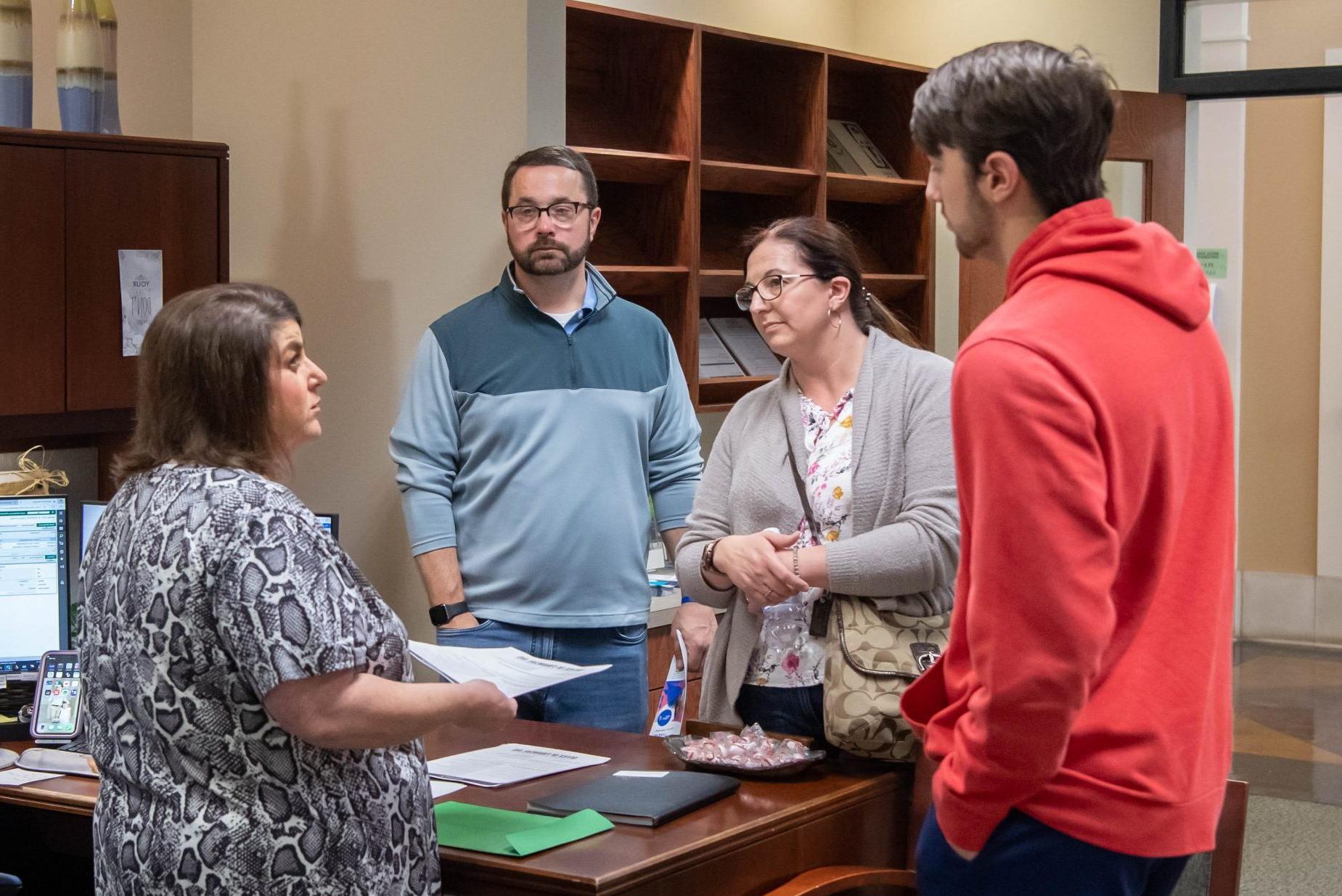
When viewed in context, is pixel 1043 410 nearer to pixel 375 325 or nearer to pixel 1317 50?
pixel 375 325

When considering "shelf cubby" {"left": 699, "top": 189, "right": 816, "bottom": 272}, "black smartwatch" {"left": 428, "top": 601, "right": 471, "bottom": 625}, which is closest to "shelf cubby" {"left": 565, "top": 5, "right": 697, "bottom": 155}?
"shelf cubby" {"left": 699, "top": 189, "right": 816, "bottom": 272}

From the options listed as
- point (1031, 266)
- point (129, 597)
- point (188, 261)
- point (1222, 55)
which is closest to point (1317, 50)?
point (1222, 55)

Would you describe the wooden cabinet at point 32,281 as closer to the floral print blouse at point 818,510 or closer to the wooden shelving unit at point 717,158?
the wooden shelving unit at point 717,158

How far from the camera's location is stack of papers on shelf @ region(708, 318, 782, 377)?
480 cm

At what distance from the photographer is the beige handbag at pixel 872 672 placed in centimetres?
214

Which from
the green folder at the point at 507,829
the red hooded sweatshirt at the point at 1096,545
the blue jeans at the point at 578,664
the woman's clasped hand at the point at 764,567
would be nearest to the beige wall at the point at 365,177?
the blue jeans at the point at 578,664

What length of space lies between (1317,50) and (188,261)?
3.98 metres

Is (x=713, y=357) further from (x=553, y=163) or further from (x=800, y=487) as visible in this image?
(x=800, y=487)

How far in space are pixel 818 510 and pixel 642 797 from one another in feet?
2.00

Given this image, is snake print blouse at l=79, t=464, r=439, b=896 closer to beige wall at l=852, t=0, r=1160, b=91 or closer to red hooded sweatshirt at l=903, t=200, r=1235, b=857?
red hooded sweatshirt at l=903, t=200, r=1235, b=857

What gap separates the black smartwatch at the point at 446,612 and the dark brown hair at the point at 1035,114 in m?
1.80

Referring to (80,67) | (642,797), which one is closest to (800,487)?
(642,797)

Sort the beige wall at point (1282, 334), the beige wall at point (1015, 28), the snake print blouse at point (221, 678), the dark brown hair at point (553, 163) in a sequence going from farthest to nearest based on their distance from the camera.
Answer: the beige wall at point (1282, 334)
the beige wall at point (1015, 28)
the dark brown hair at point (553, 163)
the snake print blouse at point (221, 678)

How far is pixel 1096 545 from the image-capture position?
1265mm
